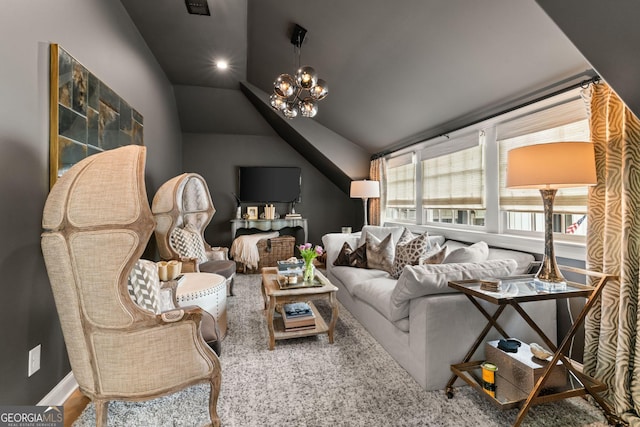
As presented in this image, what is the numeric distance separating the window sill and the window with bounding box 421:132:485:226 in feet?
0.67

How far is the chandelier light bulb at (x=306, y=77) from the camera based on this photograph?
227cm

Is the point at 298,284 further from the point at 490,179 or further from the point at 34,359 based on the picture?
the point at 490,179

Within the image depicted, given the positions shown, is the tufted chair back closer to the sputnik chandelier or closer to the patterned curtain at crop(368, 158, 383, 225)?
the sputnik chandelier

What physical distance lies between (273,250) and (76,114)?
3.65 metres

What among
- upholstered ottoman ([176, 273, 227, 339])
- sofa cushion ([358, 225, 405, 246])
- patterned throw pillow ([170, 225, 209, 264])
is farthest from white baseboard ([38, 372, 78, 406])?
sofa cushion ([358, 225, 405, 246])

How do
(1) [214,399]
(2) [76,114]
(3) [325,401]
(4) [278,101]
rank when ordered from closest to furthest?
(1) [214,399] → (3) [325,401] → (2) [76,114] → (4) [278,101]

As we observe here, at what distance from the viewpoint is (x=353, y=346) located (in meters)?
2.43

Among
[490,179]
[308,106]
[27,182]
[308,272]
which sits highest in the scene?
[308,106]

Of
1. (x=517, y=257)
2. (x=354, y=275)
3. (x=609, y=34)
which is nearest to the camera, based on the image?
(x=609, y=34)

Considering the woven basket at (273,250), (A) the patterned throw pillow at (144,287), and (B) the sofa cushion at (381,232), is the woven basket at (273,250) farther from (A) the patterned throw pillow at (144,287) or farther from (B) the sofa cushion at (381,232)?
(A) the patterned throw pillow at (144,287)

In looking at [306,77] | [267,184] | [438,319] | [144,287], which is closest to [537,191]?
[438,319]

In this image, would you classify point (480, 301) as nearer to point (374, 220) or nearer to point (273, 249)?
point (374, 220)

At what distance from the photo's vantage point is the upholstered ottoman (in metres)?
2.24

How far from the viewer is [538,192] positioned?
249 cm
